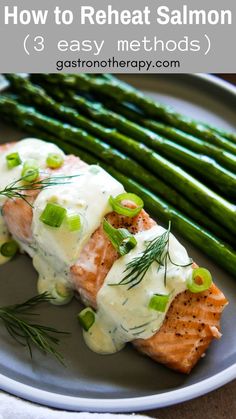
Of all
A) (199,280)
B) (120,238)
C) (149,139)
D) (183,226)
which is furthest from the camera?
(149,139)

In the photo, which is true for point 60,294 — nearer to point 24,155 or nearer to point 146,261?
point 146,261

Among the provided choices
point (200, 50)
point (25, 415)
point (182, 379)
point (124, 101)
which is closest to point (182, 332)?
point (182, 379)

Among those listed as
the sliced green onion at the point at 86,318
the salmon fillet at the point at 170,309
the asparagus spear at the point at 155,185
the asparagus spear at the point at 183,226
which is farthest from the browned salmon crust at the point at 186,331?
the asparagus spear at the point at 155,185

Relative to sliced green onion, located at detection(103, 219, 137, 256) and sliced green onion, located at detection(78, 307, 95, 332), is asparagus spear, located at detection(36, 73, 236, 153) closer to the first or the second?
sliced green onion, located at detection(103, 219, 137, 256)

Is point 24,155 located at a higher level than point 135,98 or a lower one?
lower

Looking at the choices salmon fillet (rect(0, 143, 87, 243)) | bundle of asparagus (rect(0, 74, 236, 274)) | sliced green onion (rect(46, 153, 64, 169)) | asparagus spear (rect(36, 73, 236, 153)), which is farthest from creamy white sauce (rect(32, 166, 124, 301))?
asparagus spear (rect(36, 73, 236, 153))

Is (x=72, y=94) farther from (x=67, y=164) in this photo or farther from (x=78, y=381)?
(x=78, y=381)

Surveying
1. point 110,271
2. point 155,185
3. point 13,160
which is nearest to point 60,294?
point 110,271
